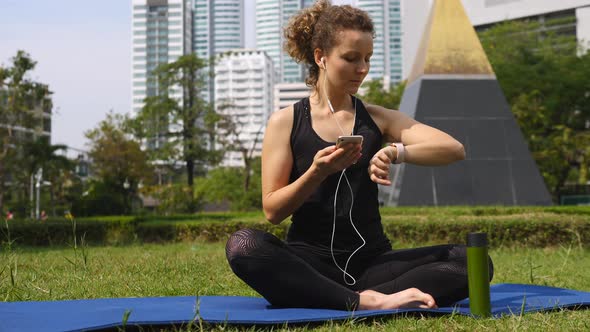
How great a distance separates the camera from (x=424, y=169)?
11.0m

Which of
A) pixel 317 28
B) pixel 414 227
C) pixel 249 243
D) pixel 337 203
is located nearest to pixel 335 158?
pixel 337 203

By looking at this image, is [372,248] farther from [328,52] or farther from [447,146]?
[328,52]

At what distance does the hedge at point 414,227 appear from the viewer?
8.88 metres

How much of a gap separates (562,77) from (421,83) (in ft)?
41.6

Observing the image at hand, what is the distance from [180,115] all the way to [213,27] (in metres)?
113

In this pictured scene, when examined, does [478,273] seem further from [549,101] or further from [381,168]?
[549,101]

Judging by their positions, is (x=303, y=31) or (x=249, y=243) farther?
→ (x=303, y=31)

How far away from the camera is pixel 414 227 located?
923 cm

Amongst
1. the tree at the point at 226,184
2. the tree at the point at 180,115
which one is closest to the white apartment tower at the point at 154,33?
the tree at the point at 226,184

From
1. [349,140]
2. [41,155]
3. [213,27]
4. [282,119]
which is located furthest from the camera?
[213,27]

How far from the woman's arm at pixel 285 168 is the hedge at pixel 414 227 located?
4496 millimetres

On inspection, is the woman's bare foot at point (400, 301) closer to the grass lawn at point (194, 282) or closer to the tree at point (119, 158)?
the grass lawn at point (194, 282)

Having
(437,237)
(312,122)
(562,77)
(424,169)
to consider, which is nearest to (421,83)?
(424,169)

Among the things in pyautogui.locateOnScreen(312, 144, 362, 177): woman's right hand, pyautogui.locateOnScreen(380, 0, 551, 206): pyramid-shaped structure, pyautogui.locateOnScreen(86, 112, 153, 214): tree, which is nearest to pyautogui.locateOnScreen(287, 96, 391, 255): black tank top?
pyautogui.locateOnScreen(312, 144, 362, 177): woman's right hand
